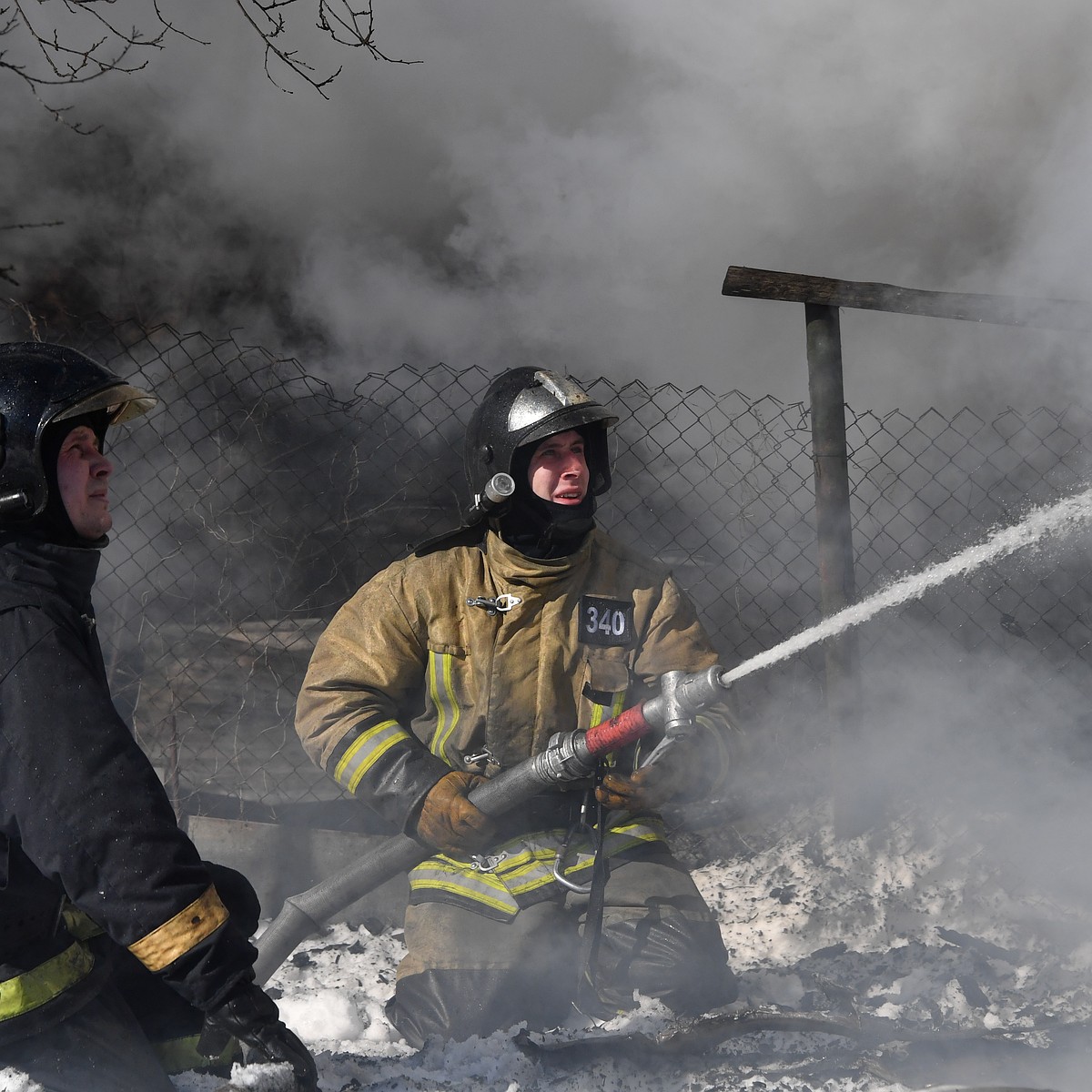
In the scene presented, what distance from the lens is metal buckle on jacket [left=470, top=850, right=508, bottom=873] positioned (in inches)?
113

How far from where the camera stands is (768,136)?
5.73 metres

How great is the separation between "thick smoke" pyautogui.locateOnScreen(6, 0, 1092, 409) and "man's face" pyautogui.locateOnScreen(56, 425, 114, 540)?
2.83 meters

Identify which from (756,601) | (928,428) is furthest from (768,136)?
(756,601)

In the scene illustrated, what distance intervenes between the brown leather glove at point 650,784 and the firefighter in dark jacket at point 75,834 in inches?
46.9

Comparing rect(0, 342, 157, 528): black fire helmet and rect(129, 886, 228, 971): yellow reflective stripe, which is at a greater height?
rect(0, 342, 157, 528): black fire helmet

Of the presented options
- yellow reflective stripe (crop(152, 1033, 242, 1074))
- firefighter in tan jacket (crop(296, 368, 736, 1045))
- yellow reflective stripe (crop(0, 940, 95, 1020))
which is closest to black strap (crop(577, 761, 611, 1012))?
firefighter in tan jacket (crop(296, 368, 736, 1045))

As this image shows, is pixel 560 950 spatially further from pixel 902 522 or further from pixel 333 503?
pixel 902 522

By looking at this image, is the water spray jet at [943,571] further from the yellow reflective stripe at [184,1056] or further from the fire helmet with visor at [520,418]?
the yellow reflective stripe at [184,1056]

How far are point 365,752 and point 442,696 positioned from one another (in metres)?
0.29

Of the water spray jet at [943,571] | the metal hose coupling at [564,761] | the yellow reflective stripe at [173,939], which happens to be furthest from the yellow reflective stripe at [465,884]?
the yellow reflective stripe at [173,939]

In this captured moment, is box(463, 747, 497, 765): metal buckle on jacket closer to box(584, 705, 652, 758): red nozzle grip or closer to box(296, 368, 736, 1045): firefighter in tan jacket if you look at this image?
box(296, 368, 736, 1045): firefighter in tan jacket

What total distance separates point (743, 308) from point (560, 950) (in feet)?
12.4

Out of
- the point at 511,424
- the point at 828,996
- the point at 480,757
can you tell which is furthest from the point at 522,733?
the point at 828,996

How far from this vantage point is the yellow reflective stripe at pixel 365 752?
9.25ft
